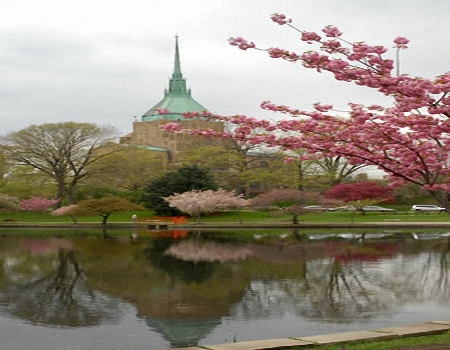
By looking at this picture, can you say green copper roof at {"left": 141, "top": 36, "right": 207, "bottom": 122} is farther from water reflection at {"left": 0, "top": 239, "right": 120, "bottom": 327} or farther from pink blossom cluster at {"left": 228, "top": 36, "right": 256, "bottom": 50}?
pink blossom cluster at {"left": 228, "top": 36, "right": 256, "bottom": 50}

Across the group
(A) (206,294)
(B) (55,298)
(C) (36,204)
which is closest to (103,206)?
(C) (36,204)

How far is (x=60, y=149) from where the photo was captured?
2489 inches

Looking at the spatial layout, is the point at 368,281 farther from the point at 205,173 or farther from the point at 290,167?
the point at 290,167

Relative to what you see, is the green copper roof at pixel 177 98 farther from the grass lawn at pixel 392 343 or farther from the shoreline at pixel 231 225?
the grass lawn at pixel 392 343

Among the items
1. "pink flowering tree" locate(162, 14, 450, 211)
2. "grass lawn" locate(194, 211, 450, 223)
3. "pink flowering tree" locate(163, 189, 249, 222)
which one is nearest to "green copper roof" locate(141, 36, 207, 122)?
"grass lawn" locate(194, 211, 450, 223)

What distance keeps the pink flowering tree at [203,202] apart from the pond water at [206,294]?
26.1m

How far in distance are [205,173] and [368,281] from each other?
145 ft

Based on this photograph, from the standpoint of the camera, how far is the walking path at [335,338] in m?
9.80

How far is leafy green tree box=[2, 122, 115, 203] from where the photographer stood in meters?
62.8

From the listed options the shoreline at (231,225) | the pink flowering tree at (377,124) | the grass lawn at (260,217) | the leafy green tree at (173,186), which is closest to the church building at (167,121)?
the leafy green tree at (173,186)

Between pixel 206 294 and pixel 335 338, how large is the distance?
6.25 m

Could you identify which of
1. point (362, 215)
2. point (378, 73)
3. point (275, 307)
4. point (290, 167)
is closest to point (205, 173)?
point (290, 167)

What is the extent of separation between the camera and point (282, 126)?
11562mm

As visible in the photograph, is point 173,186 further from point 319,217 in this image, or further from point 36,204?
point 319,217
